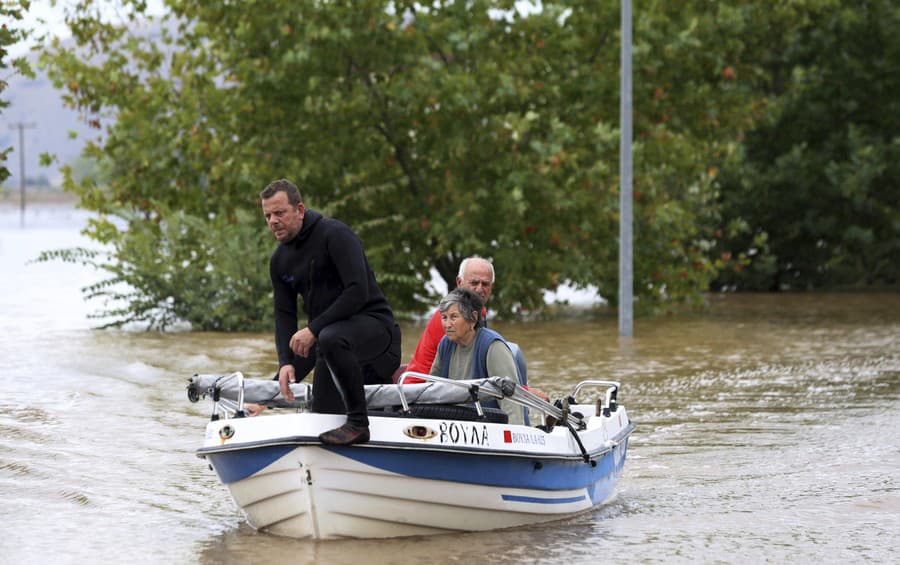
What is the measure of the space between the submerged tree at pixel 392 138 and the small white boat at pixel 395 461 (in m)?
13.8

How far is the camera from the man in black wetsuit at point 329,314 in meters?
8.62

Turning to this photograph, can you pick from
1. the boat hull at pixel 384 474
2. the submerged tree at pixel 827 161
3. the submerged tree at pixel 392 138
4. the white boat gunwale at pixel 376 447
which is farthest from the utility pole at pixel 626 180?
the white boat gunwale at pixel 376 447

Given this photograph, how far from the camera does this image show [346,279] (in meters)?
8.85

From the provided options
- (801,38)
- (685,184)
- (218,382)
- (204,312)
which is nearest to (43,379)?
(204,312)

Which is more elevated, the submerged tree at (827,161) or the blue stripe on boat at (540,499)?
the submerged tree at (827,161)

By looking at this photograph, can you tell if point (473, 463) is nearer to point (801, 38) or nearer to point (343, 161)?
point (343, 161)

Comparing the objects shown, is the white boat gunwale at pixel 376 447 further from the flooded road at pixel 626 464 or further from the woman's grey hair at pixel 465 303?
the woman's grey hair at pixel 465 303

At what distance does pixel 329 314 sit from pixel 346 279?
223mm

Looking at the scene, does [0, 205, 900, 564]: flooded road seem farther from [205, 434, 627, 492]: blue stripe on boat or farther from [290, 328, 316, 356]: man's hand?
[290, 328, 316, 356]: man's hand

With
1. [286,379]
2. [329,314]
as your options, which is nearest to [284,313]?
[286,379]

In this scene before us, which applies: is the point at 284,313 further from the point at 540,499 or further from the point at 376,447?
the point at 540,499

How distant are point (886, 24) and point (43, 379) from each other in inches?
837

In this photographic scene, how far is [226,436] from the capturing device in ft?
29.1

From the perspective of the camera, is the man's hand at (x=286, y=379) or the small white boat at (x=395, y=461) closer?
the small white boat at (x=395, y=461)
